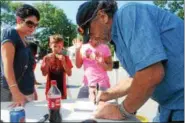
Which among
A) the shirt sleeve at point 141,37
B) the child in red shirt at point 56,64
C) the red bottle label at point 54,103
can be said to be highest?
the shirt sleeve at point 141,37

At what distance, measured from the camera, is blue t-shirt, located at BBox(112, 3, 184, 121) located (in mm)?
1214

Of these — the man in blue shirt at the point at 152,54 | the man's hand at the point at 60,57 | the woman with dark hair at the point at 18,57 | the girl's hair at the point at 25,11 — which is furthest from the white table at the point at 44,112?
the man's hand at the point at 60,57

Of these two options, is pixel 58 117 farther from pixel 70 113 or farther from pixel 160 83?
pixel 160 83

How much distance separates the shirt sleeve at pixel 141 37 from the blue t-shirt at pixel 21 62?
1439mm

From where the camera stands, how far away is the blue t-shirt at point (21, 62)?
2461 mm

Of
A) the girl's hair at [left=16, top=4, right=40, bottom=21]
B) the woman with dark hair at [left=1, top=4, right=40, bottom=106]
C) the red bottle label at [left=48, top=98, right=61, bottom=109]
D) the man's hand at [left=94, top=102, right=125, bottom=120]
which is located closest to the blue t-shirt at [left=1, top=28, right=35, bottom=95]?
the woman with dark hair at [left=1, top=4, right=40, bottom=106]

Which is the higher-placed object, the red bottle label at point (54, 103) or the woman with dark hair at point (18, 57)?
the woman with dark hair at point (18, 57)

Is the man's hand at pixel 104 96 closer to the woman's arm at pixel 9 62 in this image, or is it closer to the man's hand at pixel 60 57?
the woman's arm at pixel 9 62

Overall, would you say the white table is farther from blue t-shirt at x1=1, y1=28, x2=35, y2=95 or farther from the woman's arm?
blue t-shirt at x1=1, y1=28, x2=35, y2=95

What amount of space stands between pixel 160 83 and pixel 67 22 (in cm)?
4223

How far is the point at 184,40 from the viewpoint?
4.14ft

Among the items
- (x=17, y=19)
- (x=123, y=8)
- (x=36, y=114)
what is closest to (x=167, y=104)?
(x=123, y=8)

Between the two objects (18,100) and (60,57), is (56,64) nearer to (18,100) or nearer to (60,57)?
(60,57)

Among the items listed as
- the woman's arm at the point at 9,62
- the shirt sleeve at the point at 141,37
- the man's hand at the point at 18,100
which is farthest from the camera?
the woman's arm at the point at 9,62
